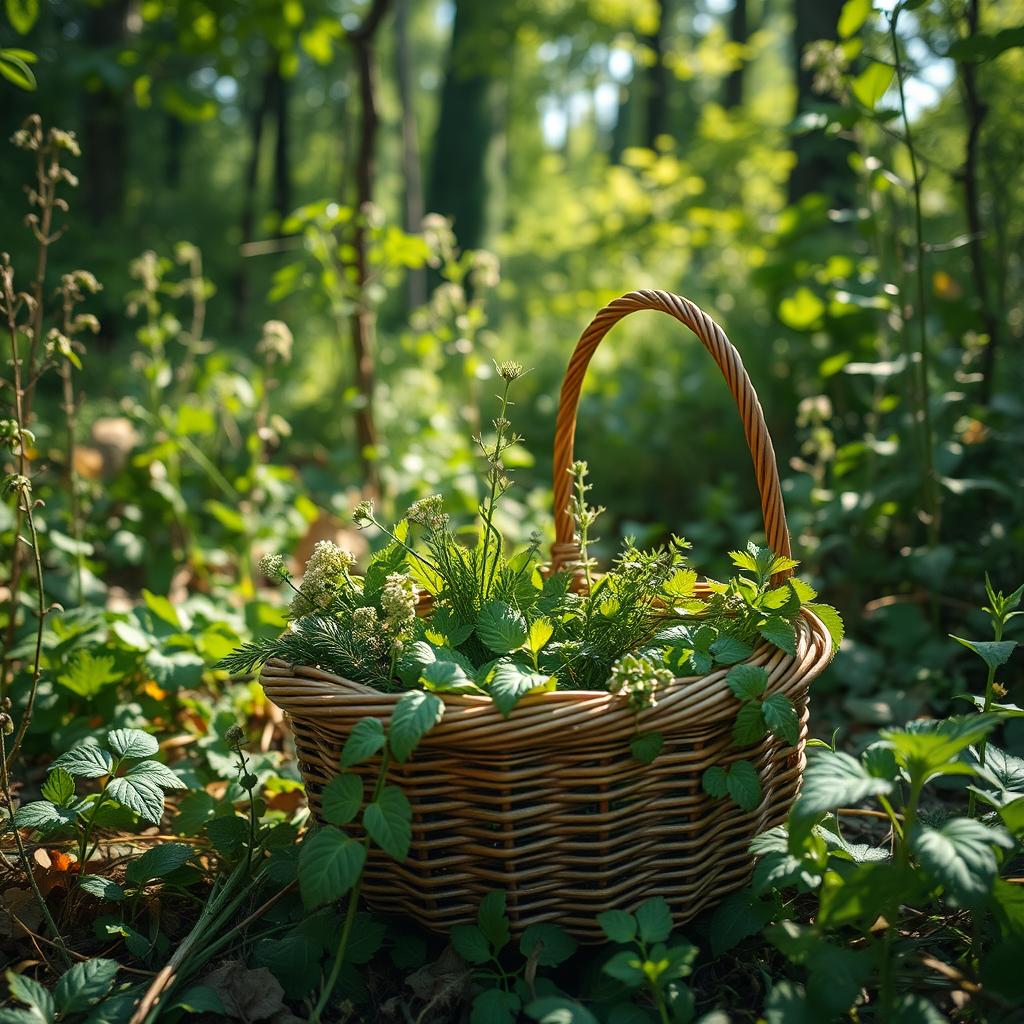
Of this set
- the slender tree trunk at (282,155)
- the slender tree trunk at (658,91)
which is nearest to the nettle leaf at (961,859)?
the slender tree trunk at (658,91)

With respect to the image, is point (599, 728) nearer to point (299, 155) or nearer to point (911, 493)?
point (911, 493)

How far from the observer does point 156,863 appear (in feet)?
4.50

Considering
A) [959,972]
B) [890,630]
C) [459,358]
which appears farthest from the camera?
[459,358]

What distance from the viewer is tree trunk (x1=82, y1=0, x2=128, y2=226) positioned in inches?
280

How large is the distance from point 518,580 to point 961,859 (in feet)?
2.38

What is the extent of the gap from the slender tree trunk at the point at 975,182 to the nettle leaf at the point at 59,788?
2282 mm

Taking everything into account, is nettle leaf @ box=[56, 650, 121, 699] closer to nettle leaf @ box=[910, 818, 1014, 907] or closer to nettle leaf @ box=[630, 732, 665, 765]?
nettle leaf @ box=[630, 732, 665, 765]

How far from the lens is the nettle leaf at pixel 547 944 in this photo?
120 cm

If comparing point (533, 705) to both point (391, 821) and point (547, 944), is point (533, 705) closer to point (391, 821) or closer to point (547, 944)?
point (391, 821)

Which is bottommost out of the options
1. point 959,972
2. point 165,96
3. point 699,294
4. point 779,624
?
point 959,972

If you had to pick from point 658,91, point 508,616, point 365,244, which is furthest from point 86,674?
point 658,91

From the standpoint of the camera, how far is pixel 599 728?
1.12 m

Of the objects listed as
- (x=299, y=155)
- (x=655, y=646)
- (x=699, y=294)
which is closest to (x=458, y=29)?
(x=699, y=294)

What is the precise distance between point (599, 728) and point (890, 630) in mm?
1564
